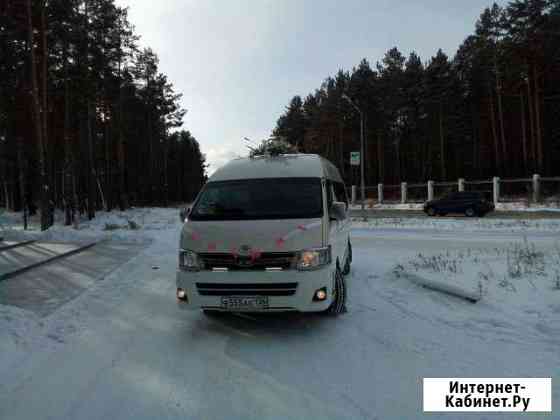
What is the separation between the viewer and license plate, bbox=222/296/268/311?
488 centimetres

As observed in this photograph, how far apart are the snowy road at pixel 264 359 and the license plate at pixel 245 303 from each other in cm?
42

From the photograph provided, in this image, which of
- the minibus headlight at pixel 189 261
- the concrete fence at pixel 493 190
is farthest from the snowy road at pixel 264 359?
the concrete fence at pixel 493 190

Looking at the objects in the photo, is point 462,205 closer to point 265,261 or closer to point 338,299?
point 338,299

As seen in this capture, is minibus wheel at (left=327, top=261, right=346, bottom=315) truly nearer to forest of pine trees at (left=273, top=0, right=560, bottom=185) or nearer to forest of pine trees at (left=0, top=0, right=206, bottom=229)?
forest of pine trees at (left=0, top=0, right=206, bottom=229)

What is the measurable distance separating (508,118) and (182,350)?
5124 cm

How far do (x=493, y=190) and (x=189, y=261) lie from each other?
31448mm

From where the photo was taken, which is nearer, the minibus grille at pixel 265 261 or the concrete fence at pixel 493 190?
the minibus grille at pixel 265 261

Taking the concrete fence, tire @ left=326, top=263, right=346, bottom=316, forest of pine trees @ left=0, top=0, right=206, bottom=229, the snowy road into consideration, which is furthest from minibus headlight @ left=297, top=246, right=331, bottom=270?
the concrete fence

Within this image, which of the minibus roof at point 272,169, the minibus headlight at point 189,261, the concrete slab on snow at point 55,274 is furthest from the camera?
the concrete slab on snow at point 55,274

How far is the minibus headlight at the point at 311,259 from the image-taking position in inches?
193

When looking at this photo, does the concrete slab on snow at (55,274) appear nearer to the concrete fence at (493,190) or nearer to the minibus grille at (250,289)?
the minibus grille at (250,289)

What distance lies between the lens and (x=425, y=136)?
5091cm

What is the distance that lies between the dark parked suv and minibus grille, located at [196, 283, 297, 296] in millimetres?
23180

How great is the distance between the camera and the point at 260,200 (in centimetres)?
575
